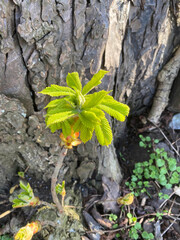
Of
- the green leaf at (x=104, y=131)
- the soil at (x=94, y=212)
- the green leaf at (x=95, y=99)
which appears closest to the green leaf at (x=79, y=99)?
the green leaf at (x=95, y=99)

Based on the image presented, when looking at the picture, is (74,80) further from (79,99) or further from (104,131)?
(104,131)

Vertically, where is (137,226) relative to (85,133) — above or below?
below

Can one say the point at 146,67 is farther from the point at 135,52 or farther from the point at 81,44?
the point at 81,44

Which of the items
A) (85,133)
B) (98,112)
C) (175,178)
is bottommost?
(175,178)

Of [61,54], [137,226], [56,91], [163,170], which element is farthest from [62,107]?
[163,170]

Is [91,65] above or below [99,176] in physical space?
above

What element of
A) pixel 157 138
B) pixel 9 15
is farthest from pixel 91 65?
pixel 157 138
